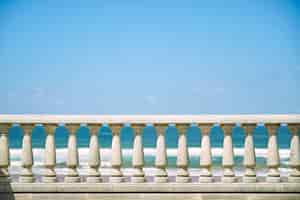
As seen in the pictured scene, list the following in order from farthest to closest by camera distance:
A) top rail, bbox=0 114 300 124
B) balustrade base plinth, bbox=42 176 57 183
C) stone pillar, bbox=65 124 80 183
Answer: balustrade base plinth, bbox=42 176 57 183
stone pillar, bbox=65 124 80 183
top rail, bbox=0 114 300 124

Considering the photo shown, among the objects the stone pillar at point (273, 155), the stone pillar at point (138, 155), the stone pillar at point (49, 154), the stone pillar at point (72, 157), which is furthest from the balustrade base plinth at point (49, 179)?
the stone pillar at point (273, 155)

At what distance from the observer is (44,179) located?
672 cm

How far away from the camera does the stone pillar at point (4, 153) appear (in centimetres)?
Answer: 665

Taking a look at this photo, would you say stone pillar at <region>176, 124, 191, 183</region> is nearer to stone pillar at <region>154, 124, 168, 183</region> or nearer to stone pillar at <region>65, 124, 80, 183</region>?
stone pillar at <region>154, 124, 168, 183</region>

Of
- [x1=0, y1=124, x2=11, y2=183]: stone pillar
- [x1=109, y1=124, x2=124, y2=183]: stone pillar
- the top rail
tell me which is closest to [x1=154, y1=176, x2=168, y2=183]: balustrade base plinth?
[x1=109, y1=124, x2=124, y2=183]: stone pillar

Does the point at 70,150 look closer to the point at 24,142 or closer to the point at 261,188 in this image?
the point at 24,142

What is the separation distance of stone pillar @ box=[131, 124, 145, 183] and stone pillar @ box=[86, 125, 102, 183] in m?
0.58

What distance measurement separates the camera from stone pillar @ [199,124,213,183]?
6.52 meters

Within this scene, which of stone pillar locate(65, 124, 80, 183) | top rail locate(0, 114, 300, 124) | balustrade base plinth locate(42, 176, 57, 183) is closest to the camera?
top rail locate(0, 114, 300, 124)

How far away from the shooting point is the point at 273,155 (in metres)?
6.55

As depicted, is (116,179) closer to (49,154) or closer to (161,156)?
(161,156)

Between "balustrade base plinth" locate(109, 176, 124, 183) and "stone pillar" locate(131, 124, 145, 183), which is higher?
"stone pillar" locate(131, 124, 145, 183)

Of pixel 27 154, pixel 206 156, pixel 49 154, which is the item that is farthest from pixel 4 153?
pixel 206 156

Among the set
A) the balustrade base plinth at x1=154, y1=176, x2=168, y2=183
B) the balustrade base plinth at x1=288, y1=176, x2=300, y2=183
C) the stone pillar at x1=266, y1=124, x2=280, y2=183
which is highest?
the stone pillar at x1=266, y1=124, x2=280, y2=183
